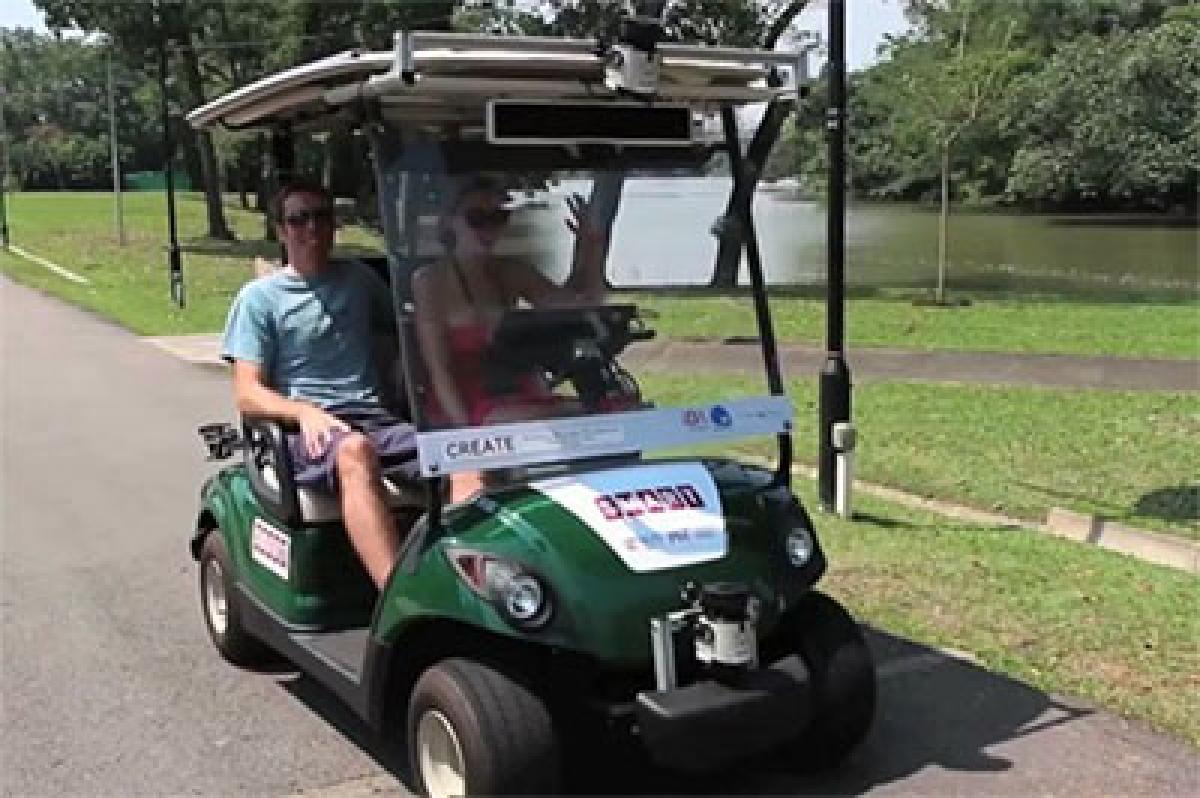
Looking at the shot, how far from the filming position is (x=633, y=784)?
13.3 feet

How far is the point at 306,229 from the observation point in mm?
4961

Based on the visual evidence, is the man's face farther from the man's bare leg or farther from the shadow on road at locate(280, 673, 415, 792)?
the shadow on road at locate(280, 673, 415, 792)

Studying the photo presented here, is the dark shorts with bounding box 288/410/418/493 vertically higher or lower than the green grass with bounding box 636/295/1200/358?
higher

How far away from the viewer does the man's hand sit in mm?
4637

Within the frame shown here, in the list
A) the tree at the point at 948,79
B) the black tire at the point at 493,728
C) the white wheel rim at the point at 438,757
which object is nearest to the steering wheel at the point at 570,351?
the black tire at the point at 493,728

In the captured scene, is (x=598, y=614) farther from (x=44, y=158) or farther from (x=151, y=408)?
(x=44, y=158)

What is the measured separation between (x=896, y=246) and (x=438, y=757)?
35268mm

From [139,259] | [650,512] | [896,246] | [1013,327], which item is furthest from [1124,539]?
[896,246]

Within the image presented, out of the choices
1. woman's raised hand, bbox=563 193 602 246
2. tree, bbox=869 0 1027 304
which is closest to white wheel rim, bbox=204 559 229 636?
woman's raised hand, bbox=563 193 602 246

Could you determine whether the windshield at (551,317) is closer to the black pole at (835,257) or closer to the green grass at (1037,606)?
the green grass at (1037,606)

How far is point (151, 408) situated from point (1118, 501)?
7.50 meters

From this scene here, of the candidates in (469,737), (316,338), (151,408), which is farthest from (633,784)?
(151,408)

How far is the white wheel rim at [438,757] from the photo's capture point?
3.75 metres


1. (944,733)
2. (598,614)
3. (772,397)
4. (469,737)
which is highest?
(772,397)
